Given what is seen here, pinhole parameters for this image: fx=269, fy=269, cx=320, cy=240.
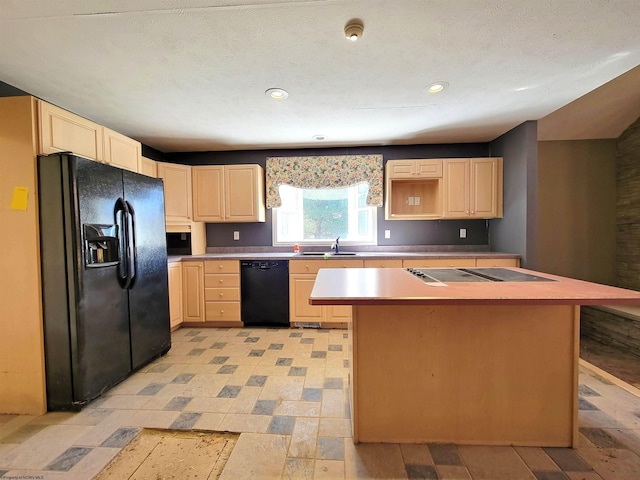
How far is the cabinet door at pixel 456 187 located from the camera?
335 cm

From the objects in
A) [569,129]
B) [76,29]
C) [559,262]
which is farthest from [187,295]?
[569,129]

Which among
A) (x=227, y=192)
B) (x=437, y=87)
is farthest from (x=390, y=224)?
(x=227, y=192)

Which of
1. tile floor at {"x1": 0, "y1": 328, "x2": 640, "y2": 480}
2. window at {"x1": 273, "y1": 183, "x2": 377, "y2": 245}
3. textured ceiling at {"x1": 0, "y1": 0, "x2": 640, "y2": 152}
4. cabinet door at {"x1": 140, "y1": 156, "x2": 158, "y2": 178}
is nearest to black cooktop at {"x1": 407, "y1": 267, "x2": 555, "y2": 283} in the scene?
tile floor at {"x1": 0, "y1": 328, "x2": 640, "y2": 480}

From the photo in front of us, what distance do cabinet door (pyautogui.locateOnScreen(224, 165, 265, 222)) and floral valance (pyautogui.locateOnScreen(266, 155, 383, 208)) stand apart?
0.60 ft

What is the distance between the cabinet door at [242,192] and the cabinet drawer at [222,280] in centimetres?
76

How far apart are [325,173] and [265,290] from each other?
Result: 1.71 metres

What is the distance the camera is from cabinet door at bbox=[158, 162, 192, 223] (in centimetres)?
333

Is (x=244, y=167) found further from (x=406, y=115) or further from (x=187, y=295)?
(x=406, y=115)

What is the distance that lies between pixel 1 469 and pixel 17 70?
7.96ft

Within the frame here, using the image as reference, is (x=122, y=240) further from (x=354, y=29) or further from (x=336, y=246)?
(x=336, y=246)

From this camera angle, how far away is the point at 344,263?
319 centimetres

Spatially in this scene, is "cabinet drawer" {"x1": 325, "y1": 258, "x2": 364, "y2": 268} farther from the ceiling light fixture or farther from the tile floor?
the ceiling light fixture

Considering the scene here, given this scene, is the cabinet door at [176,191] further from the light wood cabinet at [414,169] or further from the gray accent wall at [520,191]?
the gray accent wall at [520,191]

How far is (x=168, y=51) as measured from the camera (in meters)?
1.69
